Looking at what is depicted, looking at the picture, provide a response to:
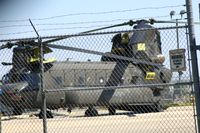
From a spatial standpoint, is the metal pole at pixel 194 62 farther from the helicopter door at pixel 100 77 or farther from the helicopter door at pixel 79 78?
the helicopter door at pixel 100 77

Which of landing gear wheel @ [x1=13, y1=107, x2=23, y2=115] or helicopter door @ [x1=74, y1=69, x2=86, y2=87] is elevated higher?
helicopter door @ [x1=74, y1=69, x2=86, y2=87]

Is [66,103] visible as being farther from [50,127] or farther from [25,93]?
[50,127]

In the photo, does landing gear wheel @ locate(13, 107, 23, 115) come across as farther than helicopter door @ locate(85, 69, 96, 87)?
No

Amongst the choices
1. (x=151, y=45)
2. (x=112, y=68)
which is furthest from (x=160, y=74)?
(x=112, y=68)

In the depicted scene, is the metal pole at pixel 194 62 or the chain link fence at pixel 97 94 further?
the chain link fence at pixel 97 94

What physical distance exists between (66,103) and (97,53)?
10.5m

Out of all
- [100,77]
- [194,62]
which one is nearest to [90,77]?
[100,77]

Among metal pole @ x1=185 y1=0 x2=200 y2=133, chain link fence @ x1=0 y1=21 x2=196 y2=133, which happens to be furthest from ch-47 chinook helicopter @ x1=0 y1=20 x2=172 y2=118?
metal pole @ x1=185 y1=0 x2=200 y2=133

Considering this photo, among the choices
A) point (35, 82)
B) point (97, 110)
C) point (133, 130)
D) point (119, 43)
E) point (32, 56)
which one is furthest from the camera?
point (97, 110)

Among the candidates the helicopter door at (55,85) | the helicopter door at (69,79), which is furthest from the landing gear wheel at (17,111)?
the helicopter door at (69,79)

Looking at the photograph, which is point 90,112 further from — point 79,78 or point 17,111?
point 17,111

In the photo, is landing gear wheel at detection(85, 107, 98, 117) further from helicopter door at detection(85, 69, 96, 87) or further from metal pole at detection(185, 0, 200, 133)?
metal pole at detection(185, 0, 200, 133)

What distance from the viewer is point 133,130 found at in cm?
1387

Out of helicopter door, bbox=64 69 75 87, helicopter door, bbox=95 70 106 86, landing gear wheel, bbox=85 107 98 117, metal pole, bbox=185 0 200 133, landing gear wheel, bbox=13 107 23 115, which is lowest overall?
landing gear wheel, bbox=85 107 98 117
